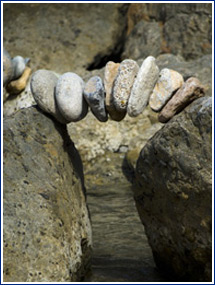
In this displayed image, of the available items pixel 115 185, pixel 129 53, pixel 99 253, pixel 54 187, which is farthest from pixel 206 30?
pixel 54 187

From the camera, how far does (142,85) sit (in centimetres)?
328

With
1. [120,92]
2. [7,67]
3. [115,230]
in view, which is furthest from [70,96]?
[7,67]

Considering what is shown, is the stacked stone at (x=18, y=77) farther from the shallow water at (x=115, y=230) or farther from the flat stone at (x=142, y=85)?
the flat stone at (x=142, y=85)

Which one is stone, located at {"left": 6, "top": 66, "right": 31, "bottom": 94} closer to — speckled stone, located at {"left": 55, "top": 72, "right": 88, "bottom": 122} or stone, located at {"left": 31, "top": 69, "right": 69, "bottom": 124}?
stone, located at {"left": 31, "top": 69, "right": 69, "bottom": 124}

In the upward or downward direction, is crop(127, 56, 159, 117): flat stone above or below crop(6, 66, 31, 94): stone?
Answer: above

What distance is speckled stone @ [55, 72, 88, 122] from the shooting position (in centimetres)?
340

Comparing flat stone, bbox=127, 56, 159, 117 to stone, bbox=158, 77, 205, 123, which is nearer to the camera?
stone, bbox=158, 77, 205, 123

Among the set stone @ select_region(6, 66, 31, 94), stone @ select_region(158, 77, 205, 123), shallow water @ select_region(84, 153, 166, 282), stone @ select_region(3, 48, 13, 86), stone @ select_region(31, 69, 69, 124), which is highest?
stone @ select_region(158, 77, 205, 123)

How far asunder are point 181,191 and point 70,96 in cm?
79

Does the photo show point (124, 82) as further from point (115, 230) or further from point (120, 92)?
point (115, 230)

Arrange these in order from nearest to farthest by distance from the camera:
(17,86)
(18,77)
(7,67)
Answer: (7,67) < (17,86) < (18,77)

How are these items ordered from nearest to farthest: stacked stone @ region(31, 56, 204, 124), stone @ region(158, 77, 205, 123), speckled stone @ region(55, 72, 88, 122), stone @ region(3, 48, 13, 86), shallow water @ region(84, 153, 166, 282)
Answer: stone @ region(158, 77, 205, 123) < stacked stone @ region(31, 56, 204, 124) < speckled stone @ region(55, 72, 88, 122) < shallow water @ region(84, 153, 166, 282) < stone @ region(3, 48, 13, 86)

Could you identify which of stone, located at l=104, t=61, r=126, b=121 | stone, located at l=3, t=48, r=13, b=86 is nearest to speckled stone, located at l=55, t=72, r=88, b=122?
stone, located at l=104, t=61, r=126, b=121

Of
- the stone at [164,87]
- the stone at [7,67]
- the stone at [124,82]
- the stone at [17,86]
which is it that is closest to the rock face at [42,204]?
the stone at [124,82]
